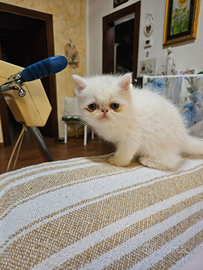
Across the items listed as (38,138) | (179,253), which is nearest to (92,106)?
(38,138)

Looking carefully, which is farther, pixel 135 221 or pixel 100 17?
pixel 100 17

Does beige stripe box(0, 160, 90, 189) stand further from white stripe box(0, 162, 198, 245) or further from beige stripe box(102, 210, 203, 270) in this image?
beige stripe box(102, 210, 203, 270)

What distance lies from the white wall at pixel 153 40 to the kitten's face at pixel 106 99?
138cm

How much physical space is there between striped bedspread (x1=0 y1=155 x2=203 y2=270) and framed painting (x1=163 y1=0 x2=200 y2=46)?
1.64 meters

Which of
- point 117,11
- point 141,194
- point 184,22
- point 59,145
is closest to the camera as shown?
point 141,194

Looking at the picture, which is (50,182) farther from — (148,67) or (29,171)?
(148,67)

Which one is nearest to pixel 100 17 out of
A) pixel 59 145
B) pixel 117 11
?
pixel 117 11

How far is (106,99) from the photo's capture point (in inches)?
23.3

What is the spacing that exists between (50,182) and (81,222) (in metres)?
0.17

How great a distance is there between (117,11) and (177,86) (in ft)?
6.57

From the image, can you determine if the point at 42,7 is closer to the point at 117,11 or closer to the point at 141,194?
the point at 117,11

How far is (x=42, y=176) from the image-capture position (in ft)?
1.69

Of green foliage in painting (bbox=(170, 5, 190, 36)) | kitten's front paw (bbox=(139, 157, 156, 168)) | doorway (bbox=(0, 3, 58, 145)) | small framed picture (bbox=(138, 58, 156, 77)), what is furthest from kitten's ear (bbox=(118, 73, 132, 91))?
doorway (bbox=(0, 3, 58, 145))

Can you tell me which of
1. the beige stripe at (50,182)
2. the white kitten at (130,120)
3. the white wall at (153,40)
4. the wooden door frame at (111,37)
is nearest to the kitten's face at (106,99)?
the white kitten at (130,120)
